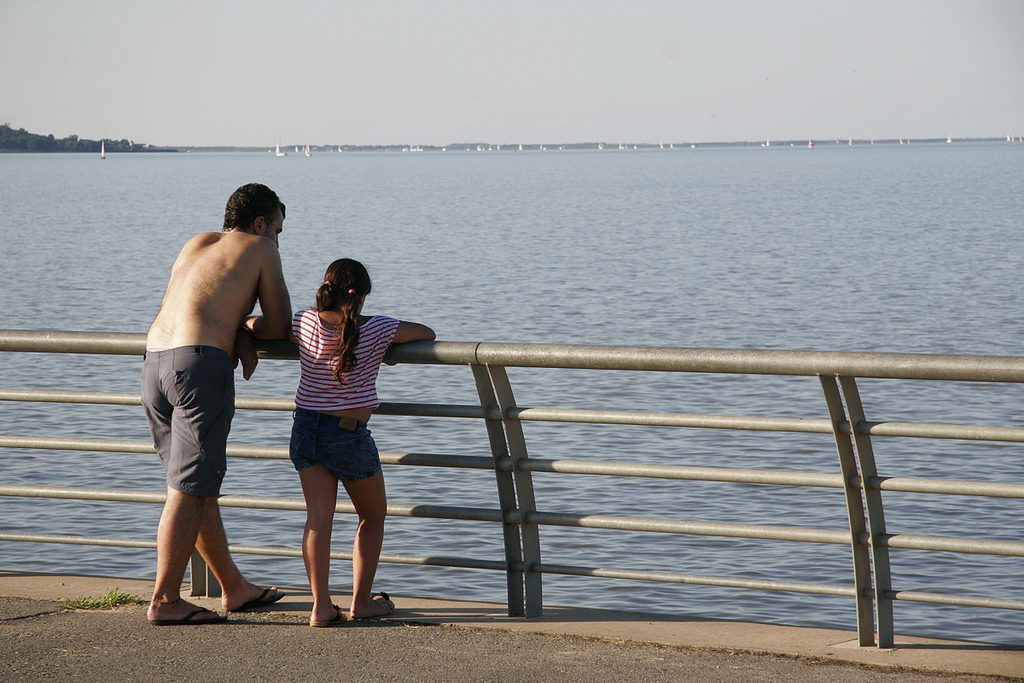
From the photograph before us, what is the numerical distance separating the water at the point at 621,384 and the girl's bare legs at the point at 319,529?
4.56m

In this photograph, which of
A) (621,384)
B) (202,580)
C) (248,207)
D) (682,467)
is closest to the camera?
(682,467)

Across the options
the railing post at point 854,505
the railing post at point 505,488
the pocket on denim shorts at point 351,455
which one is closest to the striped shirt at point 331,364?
the pocket on denim shorts at point 351,455

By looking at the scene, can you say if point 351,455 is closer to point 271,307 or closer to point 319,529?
point 319,529

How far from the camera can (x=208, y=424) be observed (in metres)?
5.20

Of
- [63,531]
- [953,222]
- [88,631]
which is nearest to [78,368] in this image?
[63,531]

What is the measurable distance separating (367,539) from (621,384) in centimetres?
1394

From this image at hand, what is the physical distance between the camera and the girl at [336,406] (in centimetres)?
516

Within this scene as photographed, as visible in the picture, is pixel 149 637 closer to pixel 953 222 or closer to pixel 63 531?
pixel 63 531

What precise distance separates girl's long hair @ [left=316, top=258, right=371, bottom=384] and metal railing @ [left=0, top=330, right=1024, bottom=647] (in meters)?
0.24

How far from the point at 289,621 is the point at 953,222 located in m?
61.7

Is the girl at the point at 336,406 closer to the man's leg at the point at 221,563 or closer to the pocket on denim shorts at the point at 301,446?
the pocket on denim shorts at the point at 301,446

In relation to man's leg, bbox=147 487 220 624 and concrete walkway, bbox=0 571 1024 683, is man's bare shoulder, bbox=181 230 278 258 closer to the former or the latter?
man's leg, bbox=147 487 220 624

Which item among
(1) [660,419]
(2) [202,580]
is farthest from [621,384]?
(1) [660,419]

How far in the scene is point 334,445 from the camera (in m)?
5.22
